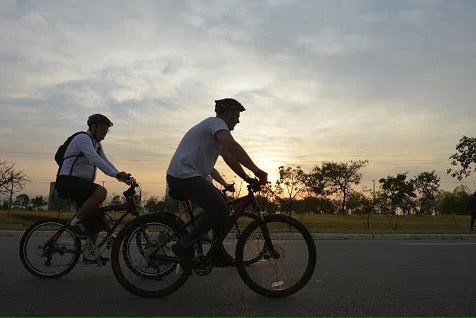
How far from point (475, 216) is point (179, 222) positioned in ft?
56.9

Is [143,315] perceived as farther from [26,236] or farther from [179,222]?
[26,236]

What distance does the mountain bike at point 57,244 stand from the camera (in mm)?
5562

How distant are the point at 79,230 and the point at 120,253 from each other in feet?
3.20

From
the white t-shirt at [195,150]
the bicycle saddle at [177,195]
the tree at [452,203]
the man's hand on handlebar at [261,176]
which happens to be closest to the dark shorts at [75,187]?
the bicycle saddle at [177,195]

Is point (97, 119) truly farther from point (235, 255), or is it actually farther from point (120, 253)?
point (235, 255)

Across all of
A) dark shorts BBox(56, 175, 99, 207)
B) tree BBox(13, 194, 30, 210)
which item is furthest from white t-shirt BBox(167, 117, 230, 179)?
tree BBox(13, 194, 30, 210)

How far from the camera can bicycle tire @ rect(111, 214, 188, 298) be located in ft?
15.3

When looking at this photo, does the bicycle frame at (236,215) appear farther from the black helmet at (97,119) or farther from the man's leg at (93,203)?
the black helmet at (97,119)

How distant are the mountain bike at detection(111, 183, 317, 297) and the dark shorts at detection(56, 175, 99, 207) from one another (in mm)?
939

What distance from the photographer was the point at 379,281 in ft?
18.1

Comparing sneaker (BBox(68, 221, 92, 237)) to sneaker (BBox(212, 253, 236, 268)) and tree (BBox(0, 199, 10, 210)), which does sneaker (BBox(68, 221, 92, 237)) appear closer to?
sneaker (BBox(212, 253, 236, 268))

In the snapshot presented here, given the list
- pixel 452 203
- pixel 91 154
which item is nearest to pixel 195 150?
pixel 91 154

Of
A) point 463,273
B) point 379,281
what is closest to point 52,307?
point 379,281

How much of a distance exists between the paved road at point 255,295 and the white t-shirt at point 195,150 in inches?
48.5
